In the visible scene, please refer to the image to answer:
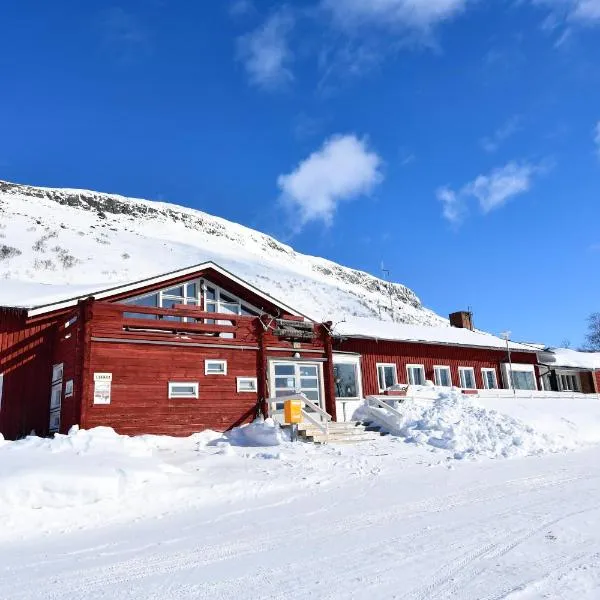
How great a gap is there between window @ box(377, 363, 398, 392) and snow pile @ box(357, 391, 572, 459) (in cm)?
425

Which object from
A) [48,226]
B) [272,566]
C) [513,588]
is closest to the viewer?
[513,588]

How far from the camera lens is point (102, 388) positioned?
51.5 feet

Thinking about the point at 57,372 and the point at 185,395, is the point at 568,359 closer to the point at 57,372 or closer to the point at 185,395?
the point at 185,395

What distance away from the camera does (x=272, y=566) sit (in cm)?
550

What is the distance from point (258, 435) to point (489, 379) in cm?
1779

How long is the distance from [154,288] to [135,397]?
4.24 metres

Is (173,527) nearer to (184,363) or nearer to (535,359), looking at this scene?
(184,363)

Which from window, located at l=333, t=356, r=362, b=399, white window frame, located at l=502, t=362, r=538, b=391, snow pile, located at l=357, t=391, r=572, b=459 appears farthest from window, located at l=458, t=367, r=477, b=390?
snow pile, located at l=357, t=391, r=572, b=459

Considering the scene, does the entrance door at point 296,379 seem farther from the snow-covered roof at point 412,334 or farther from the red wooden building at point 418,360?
the snow-covered roof at point 412,334

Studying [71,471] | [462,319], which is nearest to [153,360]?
[71,471]

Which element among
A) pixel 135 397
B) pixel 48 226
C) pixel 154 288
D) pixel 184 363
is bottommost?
pixel 135 397

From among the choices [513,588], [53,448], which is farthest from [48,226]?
[513,588]

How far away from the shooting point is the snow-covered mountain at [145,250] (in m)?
52.6

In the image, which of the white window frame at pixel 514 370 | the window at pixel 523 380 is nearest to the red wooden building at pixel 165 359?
the white window frame at pixel 514 370
